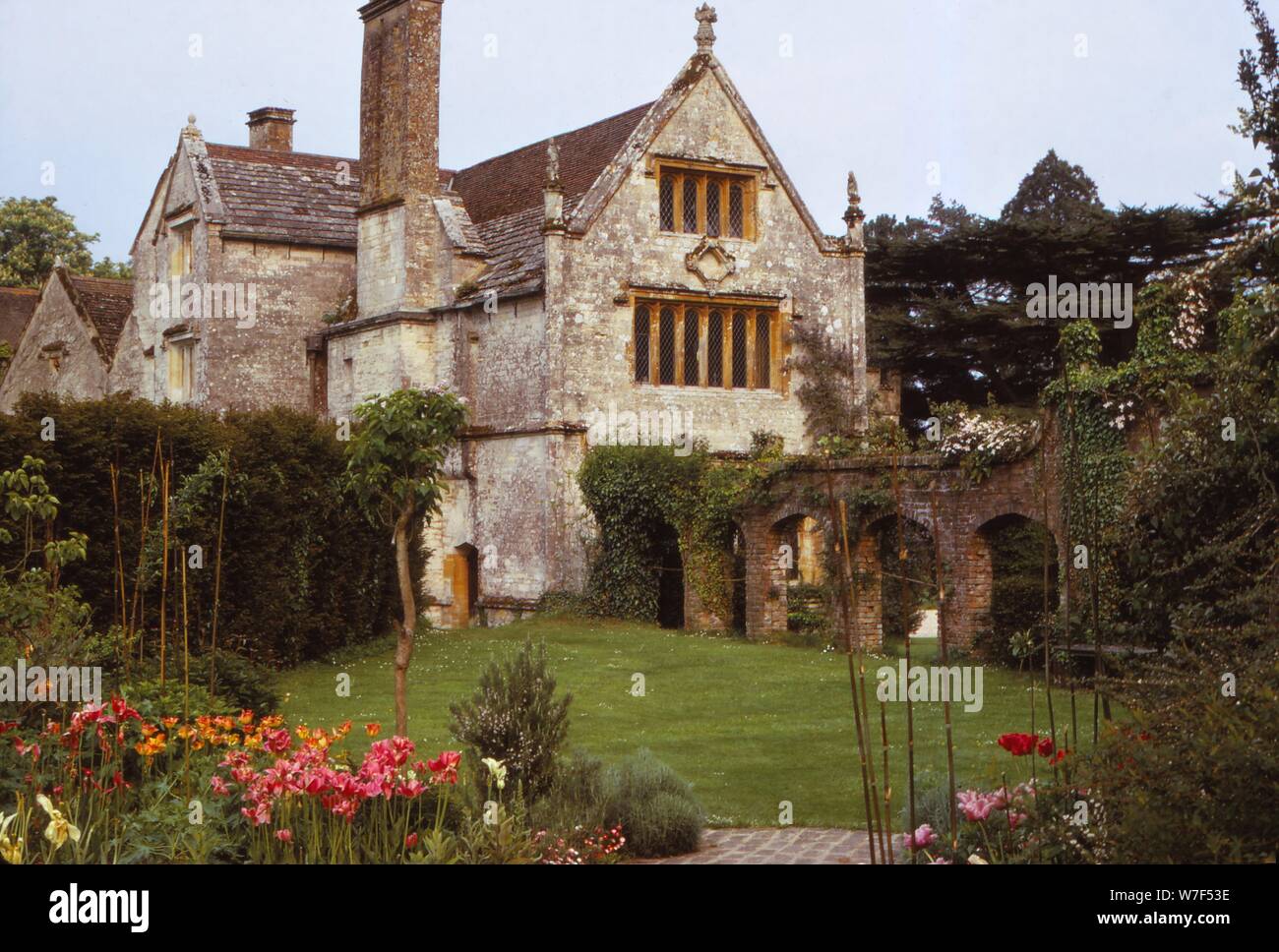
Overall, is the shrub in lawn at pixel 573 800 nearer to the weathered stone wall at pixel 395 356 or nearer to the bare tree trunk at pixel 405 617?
the bare tree trunk at pixel 405 617

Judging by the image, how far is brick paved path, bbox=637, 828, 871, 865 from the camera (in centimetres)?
1005

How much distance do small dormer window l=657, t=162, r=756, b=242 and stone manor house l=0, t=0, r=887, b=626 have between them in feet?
0.14

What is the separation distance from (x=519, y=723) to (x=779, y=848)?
1907 millimetres

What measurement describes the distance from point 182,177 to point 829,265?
1334 cm

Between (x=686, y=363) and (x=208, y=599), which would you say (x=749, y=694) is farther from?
(x=686, y=363)

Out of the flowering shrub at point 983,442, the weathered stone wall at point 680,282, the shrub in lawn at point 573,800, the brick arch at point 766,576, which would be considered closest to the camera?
the shrub in lawn at point 573,800

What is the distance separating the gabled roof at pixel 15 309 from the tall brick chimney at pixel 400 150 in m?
19.3

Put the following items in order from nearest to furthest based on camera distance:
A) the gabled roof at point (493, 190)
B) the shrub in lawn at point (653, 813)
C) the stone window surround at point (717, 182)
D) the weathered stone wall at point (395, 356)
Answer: the shrub in lawn at point (653, 813), the gabled roof at point (493, 190), the stone window surround at point (717, 182), the weathered stone wall at point (395, 356)

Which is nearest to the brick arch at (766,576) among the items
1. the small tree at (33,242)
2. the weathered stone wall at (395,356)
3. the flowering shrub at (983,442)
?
the flowering shrub at (983,442)

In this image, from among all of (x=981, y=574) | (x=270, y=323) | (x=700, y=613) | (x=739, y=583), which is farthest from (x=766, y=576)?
(x=270, y=323)

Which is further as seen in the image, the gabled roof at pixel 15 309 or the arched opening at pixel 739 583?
the gabled roof at pixel 15 309

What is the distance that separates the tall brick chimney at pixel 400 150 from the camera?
2950cm

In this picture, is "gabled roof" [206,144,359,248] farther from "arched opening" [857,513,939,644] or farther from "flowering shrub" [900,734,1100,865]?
"flowering shrub" [900,734,1100,865]

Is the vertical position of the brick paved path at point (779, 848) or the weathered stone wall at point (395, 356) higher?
the weathered stone wall at point (395, 356)
